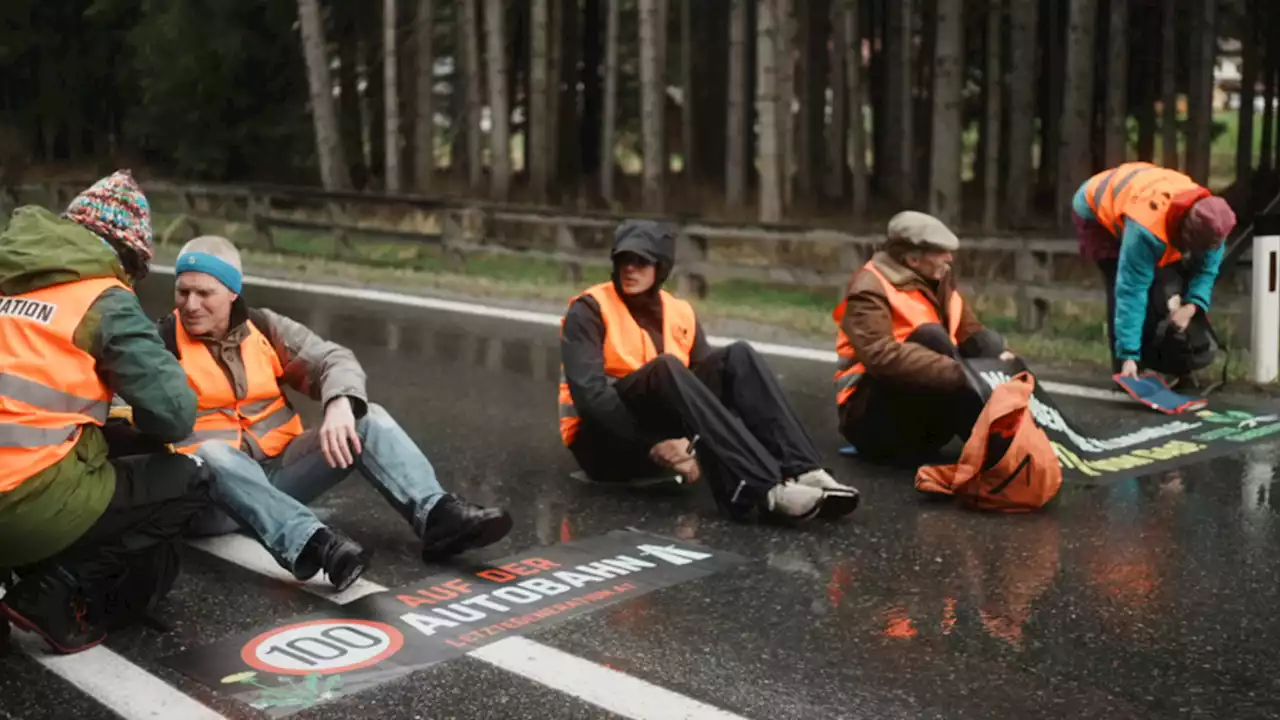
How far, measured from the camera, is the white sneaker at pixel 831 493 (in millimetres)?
6336

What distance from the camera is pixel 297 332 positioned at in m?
6.23

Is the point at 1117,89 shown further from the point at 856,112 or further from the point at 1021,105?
the point at 856,112

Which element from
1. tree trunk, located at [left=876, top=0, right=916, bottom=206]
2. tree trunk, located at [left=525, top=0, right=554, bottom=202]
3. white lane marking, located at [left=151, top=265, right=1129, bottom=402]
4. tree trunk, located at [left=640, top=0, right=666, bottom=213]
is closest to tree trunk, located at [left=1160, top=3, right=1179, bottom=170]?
tree trunk, located at [left=876, top=0, right=916, bottom=206]

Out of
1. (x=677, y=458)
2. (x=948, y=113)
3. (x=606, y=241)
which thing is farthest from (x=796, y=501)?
(x=606, y=241)

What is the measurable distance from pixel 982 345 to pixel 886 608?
248 cm

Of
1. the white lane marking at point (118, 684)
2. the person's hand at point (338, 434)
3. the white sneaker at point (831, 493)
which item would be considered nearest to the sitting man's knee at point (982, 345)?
the white sneaker at point (831, 493)

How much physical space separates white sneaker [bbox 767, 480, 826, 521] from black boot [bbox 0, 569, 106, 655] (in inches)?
109

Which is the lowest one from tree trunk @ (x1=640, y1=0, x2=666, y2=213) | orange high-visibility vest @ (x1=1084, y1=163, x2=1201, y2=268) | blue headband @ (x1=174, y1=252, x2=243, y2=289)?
blue headband @ (x1=174, y1=252, x2=243, y2=289)

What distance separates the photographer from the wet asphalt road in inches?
179

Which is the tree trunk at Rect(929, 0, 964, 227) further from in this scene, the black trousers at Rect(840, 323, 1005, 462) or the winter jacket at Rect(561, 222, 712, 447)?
the winter jacket at Rect(561, 222, 712, 447)

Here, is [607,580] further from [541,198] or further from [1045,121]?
[1045,121]

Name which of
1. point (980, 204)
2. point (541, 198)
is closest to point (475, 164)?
point (541, 198)

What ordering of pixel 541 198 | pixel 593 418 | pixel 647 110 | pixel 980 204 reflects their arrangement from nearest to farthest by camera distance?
pixel 593 418, pixel 647 110, pixel 541 198, pixel 980 204

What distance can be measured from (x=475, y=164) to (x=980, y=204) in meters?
10.4
